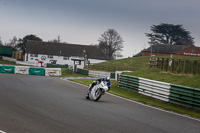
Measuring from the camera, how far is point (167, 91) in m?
16.6

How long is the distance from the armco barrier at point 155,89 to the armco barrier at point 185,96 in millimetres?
487

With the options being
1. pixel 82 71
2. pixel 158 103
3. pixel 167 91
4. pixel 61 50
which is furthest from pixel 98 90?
pixel 61 50

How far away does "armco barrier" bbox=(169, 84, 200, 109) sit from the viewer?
14.3 meters

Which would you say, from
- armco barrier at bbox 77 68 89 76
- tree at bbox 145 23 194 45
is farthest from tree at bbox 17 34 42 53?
armco barrier at bbox 77 68 89 76

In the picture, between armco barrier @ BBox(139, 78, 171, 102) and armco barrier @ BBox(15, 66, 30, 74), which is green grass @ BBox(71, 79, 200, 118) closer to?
armco barrier @ BBox(139, 78, 171, 102)

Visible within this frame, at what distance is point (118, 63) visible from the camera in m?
70.2

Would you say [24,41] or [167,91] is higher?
[24,41]

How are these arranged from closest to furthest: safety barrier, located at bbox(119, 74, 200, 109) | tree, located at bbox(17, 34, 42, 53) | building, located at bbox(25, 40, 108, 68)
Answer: safety barrier, located at bbox(119, 74, 200, 109)
building, located at bbox(25, 40, 108, 68)
tree, located at bbox(17, 34, 42, 53)

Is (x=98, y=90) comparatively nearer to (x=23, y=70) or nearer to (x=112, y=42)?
(x=23, y=70)

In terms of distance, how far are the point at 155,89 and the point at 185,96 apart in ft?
9.60

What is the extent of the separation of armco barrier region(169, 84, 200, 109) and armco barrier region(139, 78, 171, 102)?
487 mm

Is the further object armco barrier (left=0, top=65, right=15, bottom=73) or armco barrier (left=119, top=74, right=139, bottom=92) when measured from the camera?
armco barrier (left=0, top=65, right=15, bottom=73)

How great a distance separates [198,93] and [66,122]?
25.3 ft

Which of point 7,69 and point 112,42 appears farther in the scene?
point 112,42
